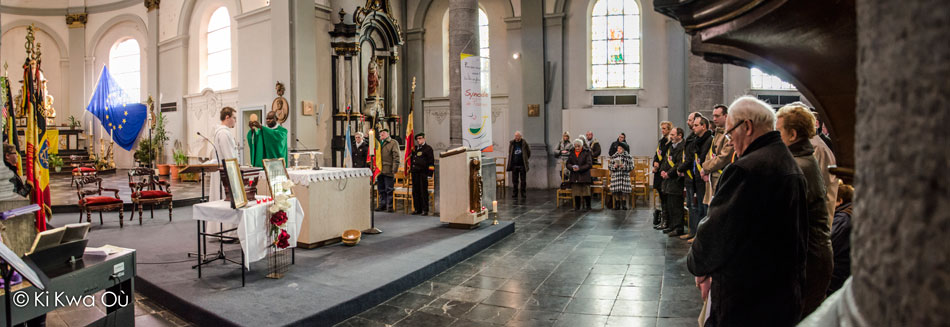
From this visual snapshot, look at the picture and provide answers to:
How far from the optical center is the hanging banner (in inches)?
310

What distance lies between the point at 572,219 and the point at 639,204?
239cm

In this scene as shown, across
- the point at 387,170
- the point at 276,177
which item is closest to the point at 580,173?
the point at 387,170

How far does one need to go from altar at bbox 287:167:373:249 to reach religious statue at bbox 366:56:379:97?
232 inches

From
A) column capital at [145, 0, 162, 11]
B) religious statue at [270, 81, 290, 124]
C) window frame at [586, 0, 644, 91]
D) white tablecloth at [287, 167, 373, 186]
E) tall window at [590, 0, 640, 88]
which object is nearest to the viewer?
white tablecloth at [287, 167, 373, 186]

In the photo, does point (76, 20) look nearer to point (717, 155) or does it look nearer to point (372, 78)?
point (372, 78)

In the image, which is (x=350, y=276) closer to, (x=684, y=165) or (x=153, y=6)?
(x=684, y=165)

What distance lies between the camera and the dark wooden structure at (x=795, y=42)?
137 centimetres

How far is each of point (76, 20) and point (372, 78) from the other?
42.5 feet

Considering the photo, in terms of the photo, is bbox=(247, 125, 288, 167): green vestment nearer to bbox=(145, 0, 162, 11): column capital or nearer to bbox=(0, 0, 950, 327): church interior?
bbox=(0, 0, 950, 327): church interior

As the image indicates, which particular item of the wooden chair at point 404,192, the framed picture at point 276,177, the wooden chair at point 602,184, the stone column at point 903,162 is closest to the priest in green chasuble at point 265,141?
the framed picture at point 276,177

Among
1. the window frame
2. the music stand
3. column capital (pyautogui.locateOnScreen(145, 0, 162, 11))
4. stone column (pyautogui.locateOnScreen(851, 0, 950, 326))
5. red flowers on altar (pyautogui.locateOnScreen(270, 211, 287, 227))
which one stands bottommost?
red flowers on altar (pyautogui.locateOnScreen(270, 211, 287, 227))

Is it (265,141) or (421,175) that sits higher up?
(265,141)

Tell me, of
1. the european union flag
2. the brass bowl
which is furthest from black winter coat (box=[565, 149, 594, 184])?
the european union flag

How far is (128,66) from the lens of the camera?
17.5 meters
